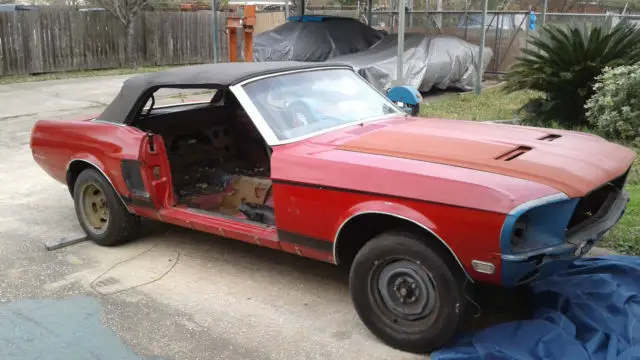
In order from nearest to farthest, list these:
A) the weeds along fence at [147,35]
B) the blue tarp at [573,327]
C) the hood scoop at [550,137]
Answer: the blue tarp at [573,327] < the hood scoop at [550,137] < the weeds along fence at [147,35]

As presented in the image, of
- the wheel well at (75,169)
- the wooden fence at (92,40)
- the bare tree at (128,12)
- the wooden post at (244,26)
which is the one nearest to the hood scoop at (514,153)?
the wheel well at (75,169)

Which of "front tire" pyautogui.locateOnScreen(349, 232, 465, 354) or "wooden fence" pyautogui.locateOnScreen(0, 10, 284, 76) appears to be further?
"wooden fence" pyautogui.locateOnScreen(0, 10, 284, 76)

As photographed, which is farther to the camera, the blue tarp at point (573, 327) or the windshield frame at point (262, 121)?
the windshield frame at point (262, 121)

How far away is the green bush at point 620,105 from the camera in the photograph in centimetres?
733

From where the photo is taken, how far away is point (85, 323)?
3.82 meters

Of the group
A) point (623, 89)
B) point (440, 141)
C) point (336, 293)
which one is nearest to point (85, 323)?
point (336, 293)

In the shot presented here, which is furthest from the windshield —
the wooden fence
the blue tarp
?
the wooden fence

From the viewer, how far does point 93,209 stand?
5.28 meters

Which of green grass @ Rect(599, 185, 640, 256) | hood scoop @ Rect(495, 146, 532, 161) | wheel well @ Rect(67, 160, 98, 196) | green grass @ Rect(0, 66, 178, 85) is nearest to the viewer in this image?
hood scoop @ Rect(495, 146, 532, 161)

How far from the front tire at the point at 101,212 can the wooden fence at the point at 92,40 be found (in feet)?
47.6

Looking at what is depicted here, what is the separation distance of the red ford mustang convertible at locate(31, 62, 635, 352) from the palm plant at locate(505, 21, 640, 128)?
456cm

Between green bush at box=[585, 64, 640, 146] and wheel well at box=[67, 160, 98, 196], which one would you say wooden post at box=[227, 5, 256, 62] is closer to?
wheel well at box=[67, 160, 98, 196]

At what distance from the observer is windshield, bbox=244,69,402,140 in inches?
163

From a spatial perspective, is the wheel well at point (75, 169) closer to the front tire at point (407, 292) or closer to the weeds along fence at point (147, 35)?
the front tire at point (407, 292)
